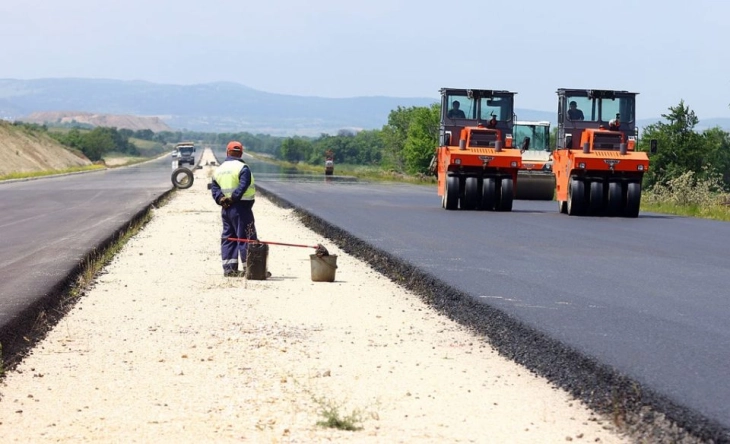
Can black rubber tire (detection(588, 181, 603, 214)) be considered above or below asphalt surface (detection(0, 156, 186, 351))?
above

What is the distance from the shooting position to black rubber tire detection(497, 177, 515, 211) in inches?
1156

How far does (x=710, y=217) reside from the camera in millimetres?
30938

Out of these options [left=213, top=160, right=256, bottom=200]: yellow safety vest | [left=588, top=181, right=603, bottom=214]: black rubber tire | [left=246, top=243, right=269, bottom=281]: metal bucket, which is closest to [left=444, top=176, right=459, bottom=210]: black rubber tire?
[left=588, top=181, right=603, bottom=214]: black rubber tire

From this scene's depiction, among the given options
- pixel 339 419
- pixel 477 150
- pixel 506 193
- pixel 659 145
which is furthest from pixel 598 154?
pixel 659 145

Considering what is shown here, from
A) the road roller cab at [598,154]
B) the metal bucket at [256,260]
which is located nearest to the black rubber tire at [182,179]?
the road roller cab at [598,154]

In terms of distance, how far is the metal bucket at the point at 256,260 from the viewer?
14414 millimetres

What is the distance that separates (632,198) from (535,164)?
836 cm

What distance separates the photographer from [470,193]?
29500 millimetres

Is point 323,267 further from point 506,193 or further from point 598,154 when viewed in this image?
point 506,193

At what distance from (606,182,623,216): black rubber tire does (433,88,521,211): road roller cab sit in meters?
2.54

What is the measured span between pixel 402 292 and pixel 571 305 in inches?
111

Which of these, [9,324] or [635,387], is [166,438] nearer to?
[635,387]

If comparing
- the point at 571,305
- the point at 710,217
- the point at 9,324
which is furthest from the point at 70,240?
the point at 710,217

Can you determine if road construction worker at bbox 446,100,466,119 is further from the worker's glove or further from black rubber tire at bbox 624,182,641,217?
the worker's glove
